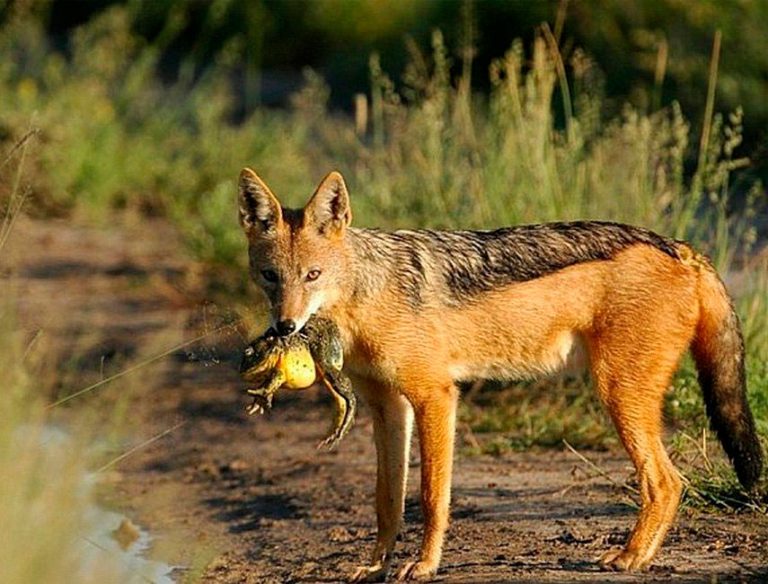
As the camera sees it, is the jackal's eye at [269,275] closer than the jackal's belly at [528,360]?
Yes

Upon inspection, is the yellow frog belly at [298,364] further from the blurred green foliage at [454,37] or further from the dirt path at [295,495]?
the blurred green foliage at [454,37]

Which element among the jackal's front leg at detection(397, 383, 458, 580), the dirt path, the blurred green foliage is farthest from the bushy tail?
the blurred green foliage

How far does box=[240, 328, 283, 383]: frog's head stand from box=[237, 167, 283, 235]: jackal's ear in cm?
52

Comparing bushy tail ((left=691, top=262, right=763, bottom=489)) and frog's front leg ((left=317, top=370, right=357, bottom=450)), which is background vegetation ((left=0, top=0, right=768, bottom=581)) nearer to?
bushy tail ((left=691, top=262, right=763, bottom=489))

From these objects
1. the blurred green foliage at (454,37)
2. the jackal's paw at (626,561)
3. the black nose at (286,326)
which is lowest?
the jackal's paw at (626,561)

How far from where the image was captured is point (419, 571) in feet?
22.5

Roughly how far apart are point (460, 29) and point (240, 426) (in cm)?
772

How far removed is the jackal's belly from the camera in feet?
23.3

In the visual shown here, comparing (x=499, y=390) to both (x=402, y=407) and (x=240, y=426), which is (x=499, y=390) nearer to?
(x=240, y=426)

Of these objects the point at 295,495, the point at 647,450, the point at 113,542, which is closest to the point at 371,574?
the point at 647,450

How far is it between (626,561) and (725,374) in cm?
89

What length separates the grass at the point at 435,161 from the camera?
9367 millimetres

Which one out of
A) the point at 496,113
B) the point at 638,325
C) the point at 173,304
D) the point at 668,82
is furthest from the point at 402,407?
the point at 668,82

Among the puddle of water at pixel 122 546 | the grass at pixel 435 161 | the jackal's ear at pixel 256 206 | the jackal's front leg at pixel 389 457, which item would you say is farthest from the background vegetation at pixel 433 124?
the jackal's front leg at pixel 389 457
